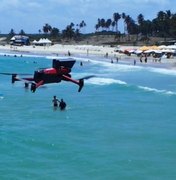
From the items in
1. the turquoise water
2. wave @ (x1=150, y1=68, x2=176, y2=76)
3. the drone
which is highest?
the drone

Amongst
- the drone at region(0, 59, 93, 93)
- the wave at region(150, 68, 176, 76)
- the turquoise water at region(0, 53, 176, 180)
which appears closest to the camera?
the drone at region(0, 59, 93, 93)

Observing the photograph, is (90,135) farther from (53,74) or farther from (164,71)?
(164,71)

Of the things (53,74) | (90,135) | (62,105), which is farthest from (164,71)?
(53,74)

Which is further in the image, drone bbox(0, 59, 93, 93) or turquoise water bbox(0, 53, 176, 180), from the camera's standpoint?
turquoise water bbox(0, 53, 176, 180)

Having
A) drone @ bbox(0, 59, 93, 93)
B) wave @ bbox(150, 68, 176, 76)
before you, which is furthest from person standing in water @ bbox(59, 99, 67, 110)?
wave @ bbox(150, 68, 176, 76)

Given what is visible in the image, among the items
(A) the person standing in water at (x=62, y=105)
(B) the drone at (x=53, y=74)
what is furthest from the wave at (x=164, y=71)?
(B) the drone at (x=53, y=74)

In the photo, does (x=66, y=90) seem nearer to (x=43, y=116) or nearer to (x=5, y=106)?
(x=5, y=106)

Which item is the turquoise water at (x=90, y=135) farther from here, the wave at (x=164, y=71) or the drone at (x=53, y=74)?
the wave at (x=164, y=71)

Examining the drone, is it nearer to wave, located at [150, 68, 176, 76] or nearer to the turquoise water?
the turquoise water
